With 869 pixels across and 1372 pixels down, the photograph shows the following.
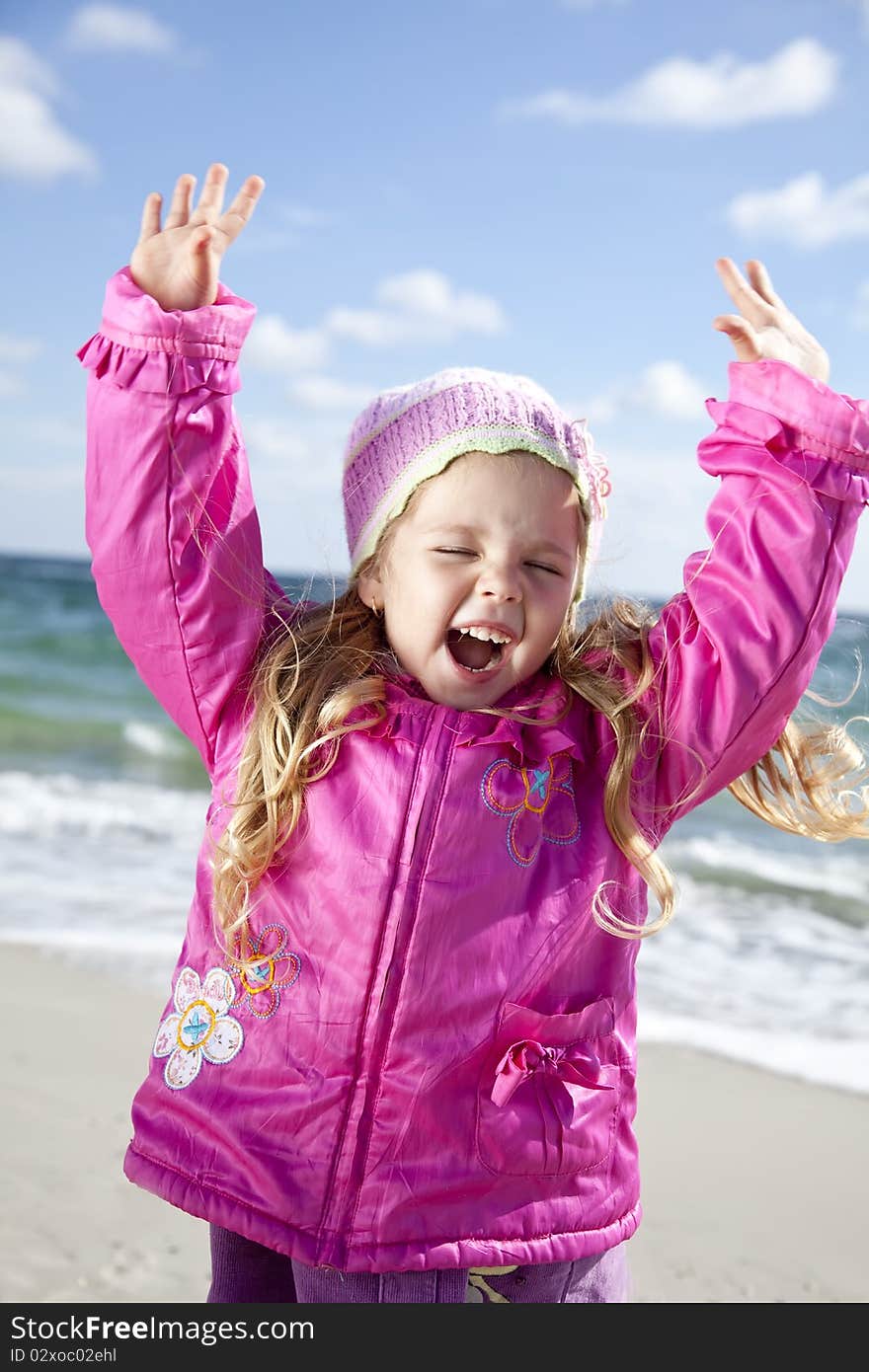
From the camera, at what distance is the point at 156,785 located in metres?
9.77

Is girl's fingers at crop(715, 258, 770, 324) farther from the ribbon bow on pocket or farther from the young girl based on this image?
the ribbon bow on pocket

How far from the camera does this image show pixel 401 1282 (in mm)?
1950

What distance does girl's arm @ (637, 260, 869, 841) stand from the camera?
2.13m

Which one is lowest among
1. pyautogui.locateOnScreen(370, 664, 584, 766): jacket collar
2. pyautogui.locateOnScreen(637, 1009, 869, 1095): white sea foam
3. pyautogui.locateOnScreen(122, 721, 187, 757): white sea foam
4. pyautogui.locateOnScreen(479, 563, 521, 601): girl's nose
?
pyautogui.locateOnScreen(122, 721, 187, 757): white sea foam

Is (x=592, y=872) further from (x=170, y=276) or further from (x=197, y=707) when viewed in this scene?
(x=170, y=276)

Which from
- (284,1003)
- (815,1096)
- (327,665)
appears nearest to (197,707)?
(327,665)

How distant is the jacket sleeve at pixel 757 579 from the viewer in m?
2.12

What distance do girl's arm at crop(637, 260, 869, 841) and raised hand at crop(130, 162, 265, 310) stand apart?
856 mm

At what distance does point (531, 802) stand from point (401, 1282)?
0.74 meters

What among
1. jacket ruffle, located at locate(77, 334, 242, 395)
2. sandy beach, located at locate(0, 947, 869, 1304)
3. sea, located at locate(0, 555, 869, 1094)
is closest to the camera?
jacket ruffle, located at locate(77, 334, 242, 395)

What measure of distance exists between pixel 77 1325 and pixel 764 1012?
3.49 metres

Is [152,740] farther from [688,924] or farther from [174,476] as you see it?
[174,476]

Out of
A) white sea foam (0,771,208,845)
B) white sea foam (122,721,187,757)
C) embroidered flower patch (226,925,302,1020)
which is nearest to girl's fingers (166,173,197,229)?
embroidered flower patch (226,925,302,1020)

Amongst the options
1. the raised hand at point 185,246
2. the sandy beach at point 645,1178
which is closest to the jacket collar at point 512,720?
the raised hand at point 185,246
